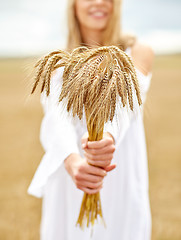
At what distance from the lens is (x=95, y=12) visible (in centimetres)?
160

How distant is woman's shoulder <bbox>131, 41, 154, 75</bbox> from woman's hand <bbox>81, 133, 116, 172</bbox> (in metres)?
0.57

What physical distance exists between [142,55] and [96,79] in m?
0.86

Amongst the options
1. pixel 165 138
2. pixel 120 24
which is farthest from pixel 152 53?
pixel 165 138

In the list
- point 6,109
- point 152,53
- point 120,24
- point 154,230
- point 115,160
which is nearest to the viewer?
point 115,160

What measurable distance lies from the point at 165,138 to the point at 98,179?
4.96 m

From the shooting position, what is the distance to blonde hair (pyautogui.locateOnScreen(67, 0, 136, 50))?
170 cm

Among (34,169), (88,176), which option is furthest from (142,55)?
(34,169)

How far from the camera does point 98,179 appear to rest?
1.17m

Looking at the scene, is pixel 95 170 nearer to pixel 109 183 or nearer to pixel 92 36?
pixel 109 183

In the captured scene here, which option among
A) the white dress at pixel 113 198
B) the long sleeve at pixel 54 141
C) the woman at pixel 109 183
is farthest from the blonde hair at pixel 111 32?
the long sleeve at pixel 54 141

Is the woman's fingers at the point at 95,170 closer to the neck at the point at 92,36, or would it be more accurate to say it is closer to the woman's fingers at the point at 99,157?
the woman's fingers at the point at 99,157

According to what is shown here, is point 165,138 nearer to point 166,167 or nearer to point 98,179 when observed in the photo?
point 166,167

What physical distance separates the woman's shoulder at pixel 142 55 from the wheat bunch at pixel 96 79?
696mm

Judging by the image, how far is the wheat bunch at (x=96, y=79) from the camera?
83cm
